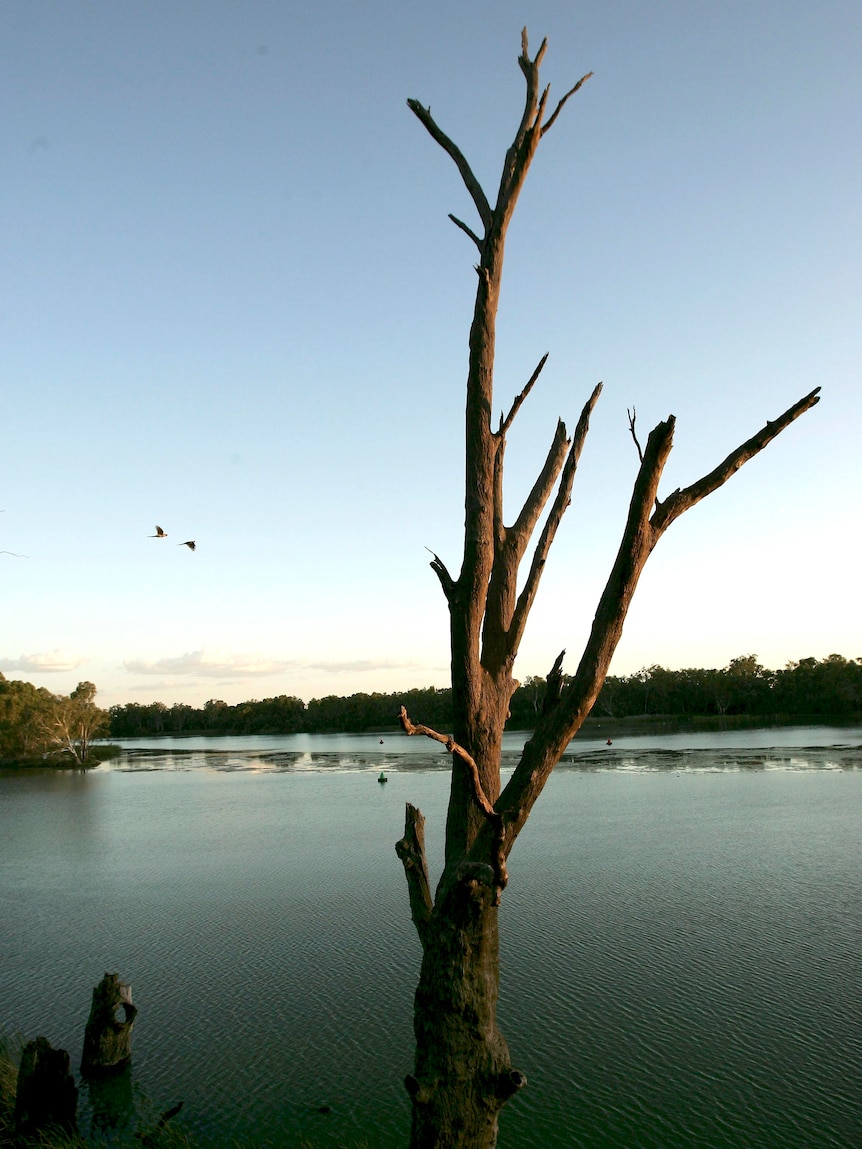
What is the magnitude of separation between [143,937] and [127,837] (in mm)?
13087

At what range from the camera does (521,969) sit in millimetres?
11688

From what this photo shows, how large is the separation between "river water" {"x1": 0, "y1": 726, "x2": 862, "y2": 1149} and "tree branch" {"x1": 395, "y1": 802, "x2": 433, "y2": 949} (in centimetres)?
480

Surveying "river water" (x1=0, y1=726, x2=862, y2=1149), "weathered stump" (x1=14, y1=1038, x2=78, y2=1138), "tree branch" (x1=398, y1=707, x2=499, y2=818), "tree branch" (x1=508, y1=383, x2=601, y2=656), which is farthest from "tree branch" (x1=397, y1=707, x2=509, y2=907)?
"weathered stump" (x1=14, y1=1038, x2=78, y2=1138)

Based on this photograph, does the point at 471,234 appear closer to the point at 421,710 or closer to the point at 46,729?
the point at 46,729

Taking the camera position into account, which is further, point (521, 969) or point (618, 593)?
point (521, 969)

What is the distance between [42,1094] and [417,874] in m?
5.66

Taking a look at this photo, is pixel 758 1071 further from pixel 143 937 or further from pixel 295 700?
pixel 295 700

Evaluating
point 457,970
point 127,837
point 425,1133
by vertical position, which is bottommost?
point 127,837

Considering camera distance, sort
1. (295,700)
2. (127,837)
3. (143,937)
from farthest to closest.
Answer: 1. (295,700)
2. (127,837)
3. (143,937)

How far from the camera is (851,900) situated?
47.9 feet

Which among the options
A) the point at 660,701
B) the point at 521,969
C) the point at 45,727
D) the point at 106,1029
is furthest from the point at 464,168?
the point at 660,701

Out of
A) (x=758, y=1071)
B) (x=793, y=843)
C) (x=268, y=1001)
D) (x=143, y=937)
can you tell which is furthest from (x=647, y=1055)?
(x=793, y=843)

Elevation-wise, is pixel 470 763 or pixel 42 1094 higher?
pixel 470 763

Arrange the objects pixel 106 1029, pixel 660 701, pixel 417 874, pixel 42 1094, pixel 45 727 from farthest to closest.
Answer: pixel 660 701, pixel 45 727, pixel 106 1029, pixel 42 1094, pixel 417 874
